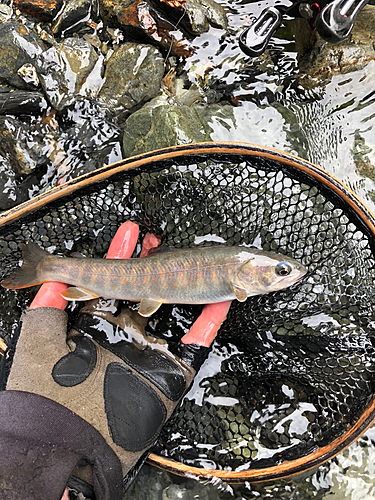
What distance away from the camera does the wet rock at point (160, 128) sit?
2.66 m

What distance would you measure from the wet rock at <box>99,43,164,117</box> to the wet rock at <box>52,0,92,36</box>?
0.45 meters

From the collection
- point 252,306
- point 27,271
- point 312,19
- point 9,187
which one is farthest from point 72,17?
point 252,306

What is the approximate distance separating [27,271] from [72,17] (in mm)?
2214

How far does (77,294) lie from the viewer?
2.34 m

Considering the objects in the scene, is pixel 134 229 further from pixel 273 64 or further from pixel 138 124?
pixel 273 64

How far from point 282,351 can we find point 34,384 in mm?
1563

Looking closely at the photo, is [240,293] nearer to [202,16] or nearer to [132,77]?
[132,77]

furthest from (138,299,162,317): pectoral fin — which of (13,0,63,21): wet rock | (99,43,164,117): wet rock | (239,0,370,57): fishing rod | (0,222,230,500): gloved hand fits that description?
(13,0,63,21): wet rock

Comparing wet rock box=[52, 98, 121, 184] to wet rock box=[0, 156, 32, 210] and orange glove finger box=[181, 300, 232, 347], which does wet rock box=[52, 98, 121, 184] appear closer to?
wet rock box=[0, 156, 32, 210]

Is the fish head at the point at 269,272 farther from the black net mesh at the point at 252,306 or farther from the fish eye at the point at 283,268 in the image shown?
the black net mesh at the point at 252,306

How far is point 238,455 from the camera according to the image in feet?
8.00

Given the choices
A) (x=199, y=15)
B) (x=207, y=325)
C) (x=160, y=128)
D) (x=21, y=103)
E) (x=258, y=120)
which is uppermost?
(x=199, y=15)

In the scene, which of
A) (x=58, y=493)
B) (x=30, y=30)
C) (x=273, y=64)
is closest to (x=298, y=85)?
(x=273, y=64)

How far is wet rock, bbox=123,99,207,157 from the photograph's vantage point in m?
2.66
